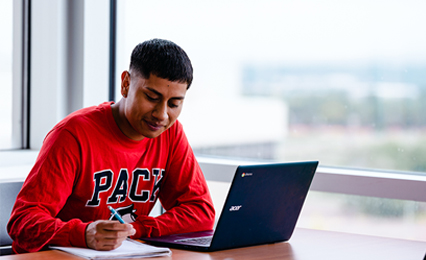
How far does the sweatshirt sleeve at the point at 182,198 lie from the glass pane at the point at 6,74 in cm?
120

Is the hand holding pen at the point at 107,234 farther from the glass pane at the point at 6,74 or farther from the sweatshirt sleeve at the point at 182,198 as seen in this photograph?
the glass pane at the point at 6,74

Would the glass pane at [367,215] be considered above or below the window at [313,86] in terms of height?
below

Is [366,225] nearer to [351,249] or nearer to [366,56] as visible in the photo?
Result: [366,56]

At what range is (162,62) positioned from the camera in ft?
5.17

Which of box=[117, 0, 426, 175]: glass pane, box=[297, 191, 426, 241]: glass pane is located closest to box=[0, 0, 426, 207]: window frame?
box=[117, 0, 426, 175]: glass pane

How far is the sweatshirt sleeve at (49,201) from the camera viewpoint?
1.32m

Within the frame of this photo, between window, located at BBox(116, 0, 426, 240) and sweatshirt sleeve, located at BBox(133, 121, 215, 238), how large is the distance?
77cm

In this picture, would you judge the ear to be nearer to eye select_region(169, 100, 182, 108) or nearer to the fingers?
eye select_region(169, 100, 182, 108)

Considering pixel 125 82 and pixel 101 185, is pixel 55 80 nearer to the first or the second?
pixel 125 82

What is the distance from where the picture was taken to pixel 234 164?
2.48 metres

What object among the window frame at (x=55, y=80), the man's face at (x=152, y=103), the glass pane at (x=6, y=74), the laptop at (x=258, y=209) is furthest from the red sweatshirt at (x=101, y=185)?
the glass pane at (x=6, y=74)

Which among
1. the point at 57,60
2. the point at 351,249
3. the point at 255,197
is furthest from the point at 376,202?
the point at 57,60

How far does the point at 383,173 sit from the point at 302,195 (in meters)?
0.85

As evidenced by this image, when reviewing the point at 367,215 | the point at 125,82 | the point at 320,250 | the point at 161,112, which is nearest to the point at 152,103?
the point at 161,112
